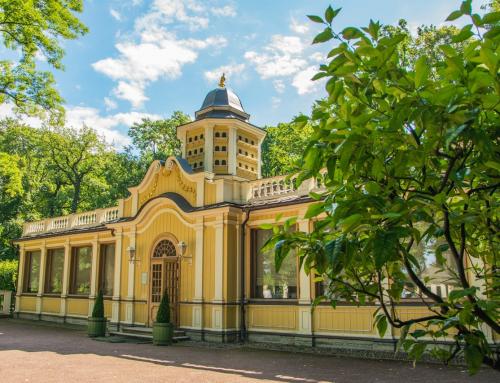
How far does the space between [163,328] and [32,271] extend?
41.5 ft

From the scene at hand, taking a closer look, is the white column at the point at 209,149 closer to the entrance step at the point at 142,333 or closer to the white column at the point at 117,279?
the white column at the point at 117,279

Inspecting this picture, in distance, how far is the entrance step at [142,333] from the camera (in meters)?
13.9

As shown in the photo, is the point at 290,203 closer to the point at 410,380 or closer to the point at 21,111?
the point at 410,380

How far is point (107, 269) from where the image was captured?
1886 centimetres

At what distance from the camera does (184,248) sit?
14742mm

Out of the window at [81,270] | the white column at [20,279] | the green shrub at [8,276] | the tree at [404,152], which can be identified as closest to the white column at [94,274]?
the window at [81,270]

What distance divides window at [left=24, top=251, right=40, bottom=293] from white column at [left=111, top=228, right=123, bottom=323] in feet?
24.4

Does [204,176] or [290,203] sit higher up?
[204,176]

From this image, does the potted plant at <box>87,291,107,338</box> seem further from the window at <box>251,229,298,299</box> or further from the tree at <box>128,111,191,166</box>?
the tree at <box>128,111,191,166</box>

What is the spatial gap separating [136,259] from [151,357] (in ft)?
18.3

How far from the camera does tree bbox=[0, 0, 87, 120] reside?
50.9 feet

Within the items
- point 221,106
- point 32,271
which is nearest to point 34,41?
point 221,106

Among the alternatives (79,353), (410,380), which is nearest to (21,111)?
(79,353)

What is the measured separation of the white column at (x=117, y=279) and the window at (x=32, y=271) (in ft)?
24.4
